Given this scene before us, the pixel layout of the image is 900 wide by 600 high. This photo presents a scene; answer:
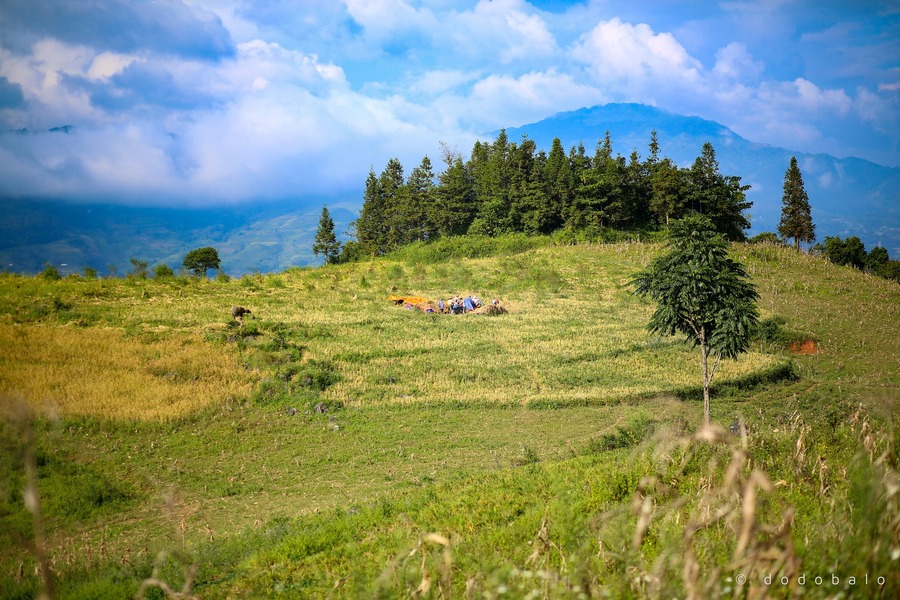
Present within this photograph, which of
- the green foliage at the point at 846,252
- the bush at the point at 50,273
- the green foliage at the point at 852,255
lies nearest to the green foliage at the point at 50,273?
the bush at the point at 50,273

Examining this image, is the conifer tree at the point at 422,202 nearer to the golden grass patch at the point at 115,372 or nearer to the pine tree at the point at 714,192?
the pine tree at the point at 714,192

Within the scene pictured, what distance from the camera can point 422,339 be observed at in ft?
84.3

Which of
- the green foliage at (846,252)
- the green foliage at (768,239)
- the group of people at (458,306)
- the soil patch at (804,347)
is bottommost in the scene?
the soil patch at (804,347)

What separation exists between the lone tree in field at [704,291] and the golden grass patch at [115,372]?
14.6 m

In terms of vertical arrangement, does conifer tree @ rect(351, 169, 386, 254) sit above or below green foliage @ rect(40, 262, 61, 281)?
above

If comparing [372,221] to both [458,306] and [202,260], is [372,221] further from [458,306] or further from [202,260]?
[458,306]

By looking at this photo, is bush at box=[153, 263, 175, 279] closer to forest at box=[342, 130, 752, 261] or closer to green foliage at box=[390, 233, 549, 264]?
green foliage at box=[390, 233, 549, 264]

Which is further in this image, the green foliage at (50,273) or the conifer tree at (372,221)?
the conifer tree at (372,221)

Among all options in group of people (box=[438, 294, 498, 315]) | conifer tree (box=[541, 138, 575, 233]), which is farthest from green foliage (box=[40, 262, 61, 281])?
conifer tree (box=[541, 138, 575, 233])

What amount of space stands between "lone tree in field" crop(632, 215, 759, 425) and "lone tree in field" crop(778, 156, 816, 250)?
5216 cm

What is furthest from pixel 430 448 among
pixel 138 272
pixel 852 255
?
pixel 852 255

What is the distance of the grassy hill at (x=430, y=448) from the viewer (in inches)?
139

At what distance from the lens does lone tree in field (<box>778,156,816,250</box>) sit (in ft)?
188

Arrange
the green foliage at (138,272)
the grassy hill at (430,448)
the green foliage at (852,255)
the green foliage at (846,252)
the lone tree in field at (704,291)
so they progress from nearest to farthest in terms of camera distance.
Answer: the grassy hill at (430,448) < the lone tree in field at (704,291) < the green foliage at (138,272) < the green foliage at (852,255) < the green foliage at (846,252)
